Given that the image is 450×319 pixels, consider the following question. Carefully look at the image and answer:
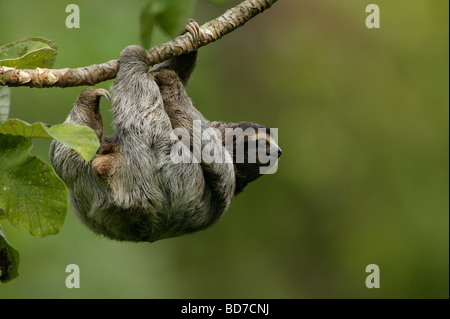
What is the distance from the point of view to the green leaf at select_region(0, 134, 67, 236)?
3.58m

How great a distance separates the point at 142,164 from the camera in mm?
4801

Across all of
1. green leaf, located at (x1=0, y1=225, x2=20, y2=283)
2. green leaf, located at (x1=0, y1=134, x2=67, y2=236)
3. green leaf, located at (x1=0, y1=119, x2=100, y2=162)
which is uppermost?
green leaf, located at (x1=0, y1=119, x2=100, y2=162)

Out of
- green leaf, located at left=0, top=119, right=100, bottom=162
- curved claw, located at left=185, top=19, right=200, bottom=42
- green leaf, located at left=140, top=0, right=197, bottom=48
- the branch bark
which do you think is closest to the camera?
green leaf, located at left=140, top=0, right=197, bottom=48

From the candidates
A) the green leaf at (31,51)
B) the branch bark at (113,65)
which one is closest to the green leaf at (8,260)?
the branch bark at (113,65)

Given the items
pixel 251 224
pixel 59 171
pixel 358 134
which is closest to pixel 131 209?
pixel 59 171

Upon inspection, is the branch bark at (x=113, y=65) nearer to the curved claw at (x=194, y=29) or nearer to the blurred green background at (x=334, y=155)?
the curved claw at (x=194, y=29)

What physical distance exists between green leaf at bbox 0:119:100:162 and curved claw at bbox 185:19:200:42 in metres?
1.79

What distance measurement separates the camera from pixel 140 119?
4793 mm

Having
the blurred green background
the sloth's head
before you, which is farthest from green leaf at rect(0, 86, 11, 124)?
the blurred green background

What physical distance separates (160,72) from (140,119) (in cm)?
75

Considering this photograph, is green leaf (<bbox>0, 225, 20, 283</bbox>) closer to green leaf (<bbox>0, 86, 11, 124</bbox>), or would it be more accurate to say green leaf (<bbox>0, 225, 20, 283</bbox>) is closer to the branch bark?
green leaf (<bbox>0, 86, 11, 124</bbox>)

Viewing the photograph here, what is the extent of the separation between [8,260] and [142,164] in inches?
51.3

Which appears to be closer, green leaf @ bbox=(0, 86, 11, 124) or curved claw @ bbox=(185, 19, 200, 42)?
green leaf @ bbox=(0, 86, 11, 124)

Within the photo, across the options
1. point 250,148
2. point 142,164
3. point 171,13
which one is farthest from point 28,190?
point 250,148
